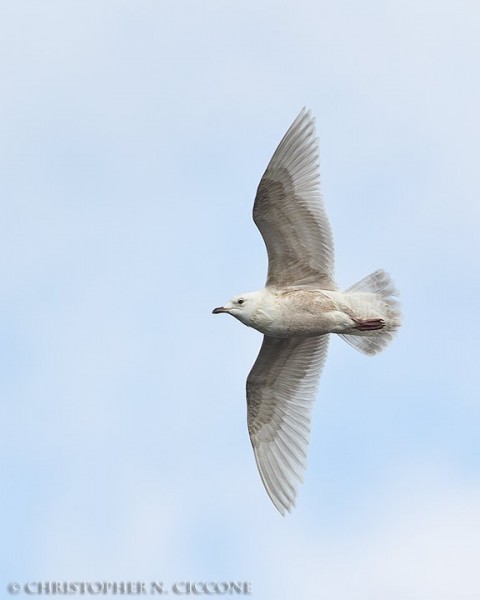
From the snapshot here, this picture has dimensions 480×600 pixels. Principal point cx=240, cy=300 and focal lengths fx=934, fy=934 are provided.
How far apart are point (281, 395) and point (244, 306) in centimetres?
139

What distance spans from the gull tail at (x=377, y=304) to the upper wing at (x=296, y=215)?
324 millimetres

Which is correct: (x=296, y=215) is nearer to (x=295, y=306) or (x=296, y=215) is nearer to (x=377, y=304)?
(x=295, y=306)

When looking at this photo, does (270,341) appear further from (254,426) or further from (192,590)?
(192,590)

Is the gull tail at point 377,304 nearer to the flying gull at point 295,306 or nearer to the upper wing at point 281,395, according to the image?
the flying gull at point 295,306

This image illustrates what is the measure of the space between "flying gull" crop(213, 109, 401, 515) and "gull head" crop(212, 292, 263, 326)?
11mm

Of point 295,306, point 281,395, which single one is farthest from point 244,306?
point 281,395

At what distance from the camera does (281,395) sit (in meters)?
11.1

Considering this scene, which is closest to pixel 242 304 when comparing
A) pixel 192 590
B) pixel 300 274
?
pixel 300 274

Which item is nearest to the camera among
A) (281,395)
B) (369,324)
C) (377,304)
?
(369,324)

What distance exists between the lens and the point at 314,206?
33.6 feet

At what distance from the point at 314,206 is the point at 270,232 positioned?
559mm

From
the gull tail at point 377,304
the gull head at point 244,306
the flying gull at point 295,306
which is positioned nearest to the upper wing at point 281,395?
the flying gull at point 295,306

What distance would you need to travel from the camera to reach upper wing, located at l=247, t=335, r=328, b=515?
10969 millimetres

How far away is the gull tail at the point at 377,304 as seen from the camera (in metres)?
10.4
